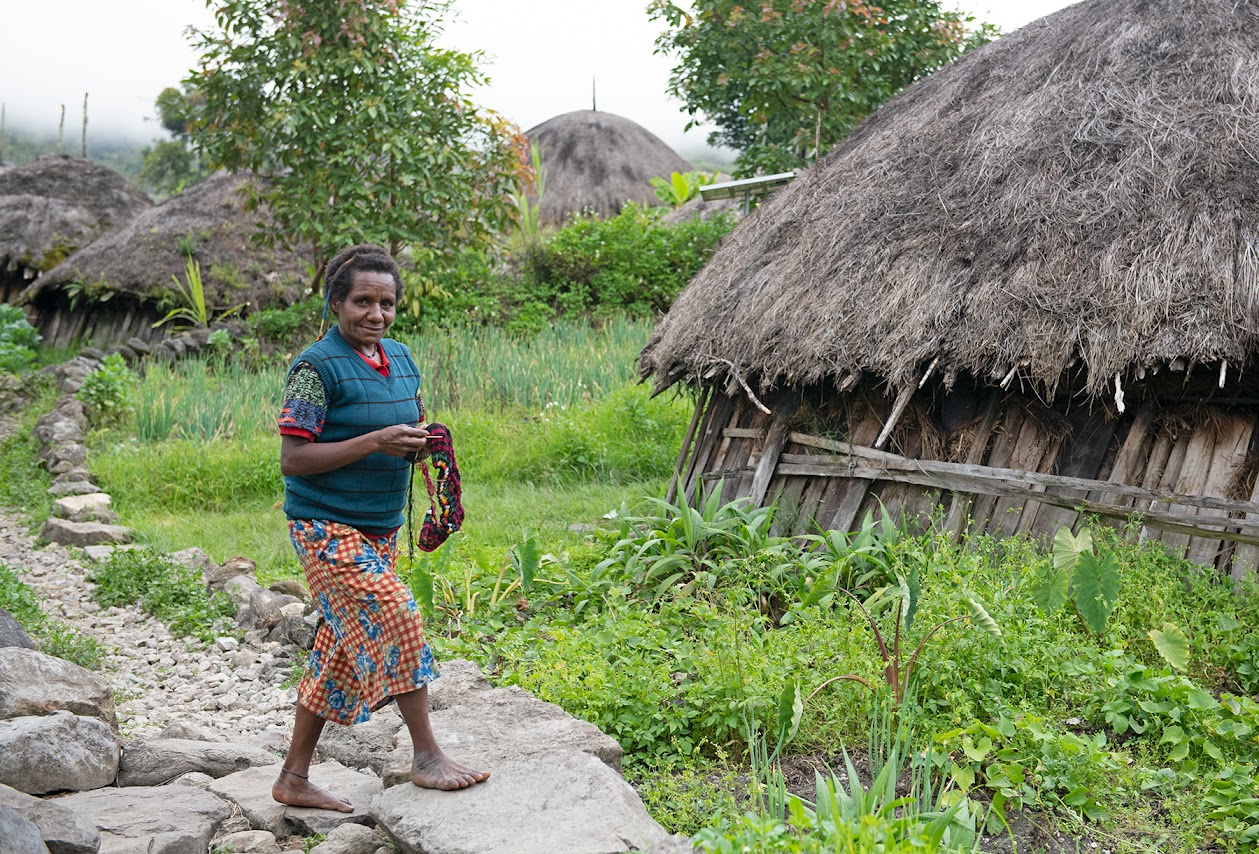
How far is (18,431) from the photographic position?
34.6ft

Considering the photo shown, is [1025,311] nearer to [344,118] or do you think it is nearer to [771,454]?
[771,454]

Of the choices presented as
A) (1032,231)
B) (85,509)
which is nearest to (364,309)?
(1032,231)

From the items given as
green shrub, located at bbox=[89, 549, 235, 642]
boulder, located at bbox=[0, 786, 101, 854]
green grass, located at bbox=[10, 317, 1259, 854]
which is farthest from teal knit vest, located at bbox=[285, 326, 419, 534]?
green shrub, located at bbox=[89, 549, 235, 642]

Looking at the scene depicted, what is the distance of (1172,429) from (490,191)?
9.21 meters

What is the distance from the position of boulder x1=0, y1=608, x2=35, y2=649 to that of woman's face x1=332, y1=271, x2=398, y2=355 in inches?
87.5

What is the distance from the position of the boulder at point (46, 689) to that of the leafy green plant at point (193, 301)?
1061 centimetres

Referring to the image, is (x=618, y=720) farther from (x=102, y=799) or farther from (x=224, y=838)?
(x=102, y=799)

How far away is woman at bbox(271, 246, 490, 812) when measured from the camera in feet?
10.0

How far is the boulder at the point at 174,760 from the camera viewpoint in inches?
142

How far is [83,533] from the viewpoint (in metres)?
7.23

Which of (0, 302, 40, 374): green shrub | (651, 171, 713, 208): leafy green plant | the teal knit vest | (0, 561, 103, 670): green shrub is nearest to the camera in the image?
the teal knit vest

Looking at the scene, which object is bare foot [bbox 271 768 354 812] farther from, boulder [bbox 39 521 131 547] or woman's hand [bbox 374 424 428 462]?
boulder [bbox 39 521 131 547]

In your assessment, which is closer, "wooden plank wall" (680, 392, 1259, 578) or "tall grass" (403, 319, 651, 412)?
"wooden plank wall" (680, 392, 1259, 578)

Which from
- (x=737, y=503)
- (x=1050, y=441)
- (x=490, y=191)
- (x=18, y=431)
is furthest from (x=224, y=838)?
(x=490, y=191)
